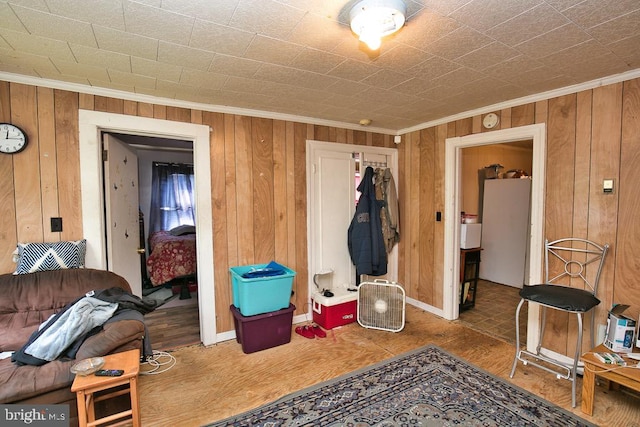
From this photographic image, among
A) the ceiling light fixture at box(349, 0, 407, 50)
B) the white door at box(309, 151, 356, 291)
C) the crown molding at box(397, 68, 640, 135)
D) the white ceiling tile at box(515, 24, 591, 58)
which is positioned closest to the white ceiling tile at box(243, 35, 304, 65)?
the ceiling light fixture at box(349, 0, 407, 50)

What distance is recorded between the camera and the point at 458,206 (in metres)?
3.34

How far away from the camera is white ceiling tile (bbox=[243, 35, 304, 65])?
1.70m

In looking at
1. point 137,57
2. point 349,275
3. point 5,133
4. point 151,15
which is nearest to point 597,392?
point 349,275

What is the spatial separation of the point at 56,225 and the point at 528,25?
329 centimetres

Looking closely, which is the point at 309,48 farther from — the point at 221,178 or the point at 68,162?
the point at 68,162

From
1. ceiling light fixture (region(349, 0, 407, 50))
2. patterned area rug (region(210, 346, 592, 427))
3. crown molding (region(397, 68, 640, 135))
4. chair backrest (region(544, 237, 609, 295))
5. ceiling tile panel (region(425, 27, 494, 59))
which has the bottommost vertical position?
patterned area rug (region(210, 346, 592, 427))

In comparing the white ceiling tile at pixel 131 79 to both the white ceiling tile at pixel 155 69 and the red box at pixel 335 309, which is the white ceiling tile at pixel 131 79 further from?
the red box at pixel 335 309

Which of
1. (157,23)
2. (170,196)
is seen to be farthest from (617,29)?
(170,196)

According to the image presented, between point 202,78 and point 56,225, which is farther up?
point 202,78

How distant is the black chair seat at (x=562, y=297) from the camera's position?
1.95 meters

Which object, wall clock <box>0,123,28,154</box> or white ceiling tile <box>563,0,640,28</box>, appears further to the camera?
wall clock <box>0,123,28,154</box>

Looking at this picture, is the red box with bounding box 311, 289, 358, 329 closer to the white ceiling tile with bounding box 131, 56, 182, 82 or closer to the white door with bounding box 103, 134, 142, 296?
Answer: the white door with bounding box 103, 134, 142, 296

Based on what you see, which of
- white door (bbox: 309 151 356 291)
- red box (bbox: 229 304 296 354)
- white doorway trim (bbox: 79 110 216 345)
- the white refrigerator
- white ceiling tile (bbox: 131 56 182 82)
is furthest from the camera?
the white refrigerator

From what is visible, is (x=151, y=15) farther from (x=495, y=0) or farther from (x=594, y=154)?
(x=594, y=154)
